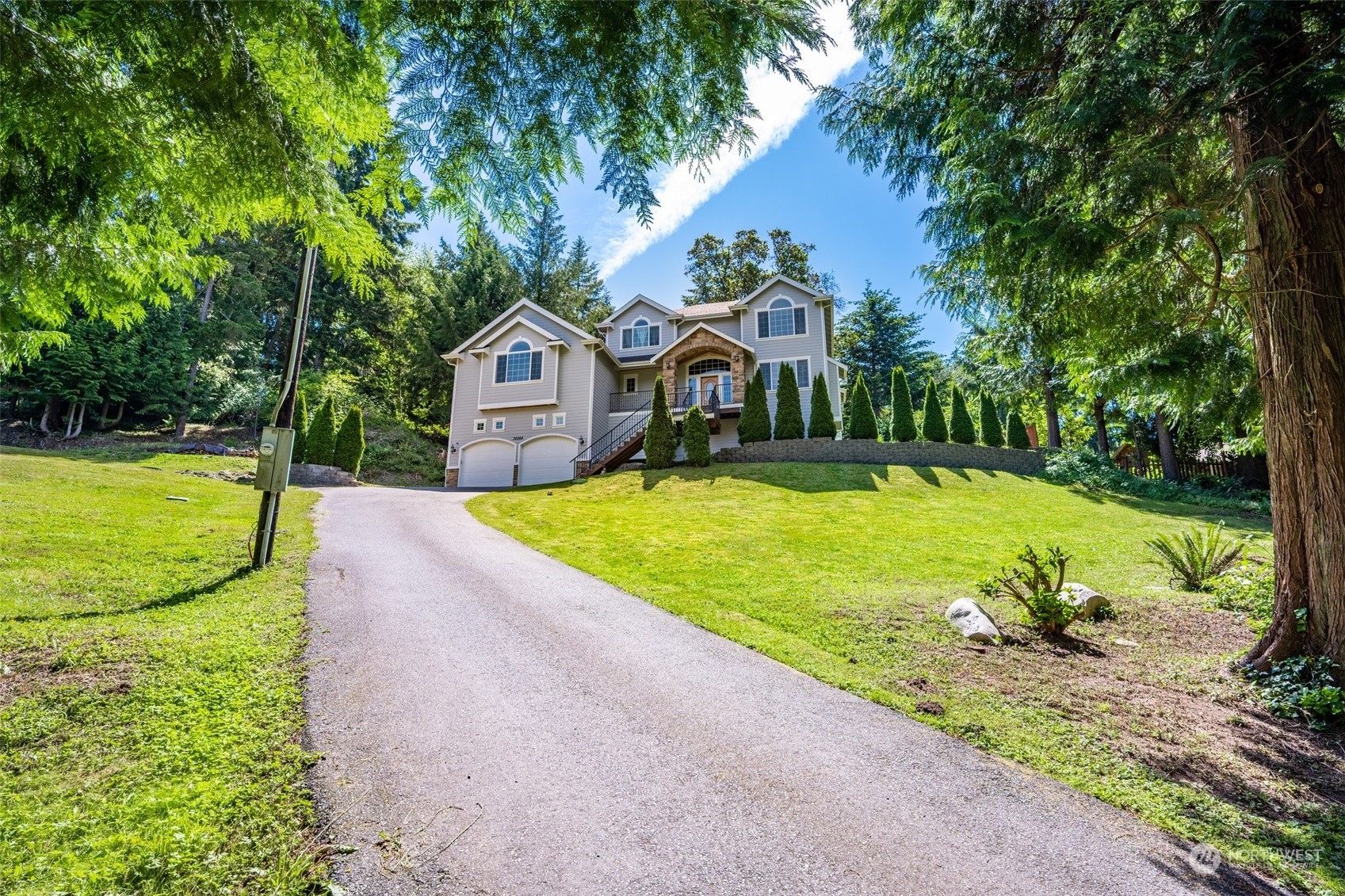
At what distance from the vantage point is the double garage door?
21.2m

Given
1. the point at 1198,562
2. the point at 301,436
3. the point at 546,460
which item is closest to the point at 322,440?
the point at 301,436

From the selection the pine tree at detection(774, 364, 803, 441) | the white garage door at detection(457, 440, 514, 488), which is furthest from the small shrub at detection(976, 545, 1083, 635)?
the white garage door at detection(457, 440, 514, 488)

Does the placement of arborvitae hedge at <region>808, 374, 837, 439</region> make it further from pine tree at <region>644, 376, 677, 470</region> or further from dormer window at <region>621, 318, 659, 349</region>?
dormer window at <region>621, 318, 659, 349</region>

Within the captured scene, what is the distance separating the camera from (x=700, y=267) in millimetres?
35062

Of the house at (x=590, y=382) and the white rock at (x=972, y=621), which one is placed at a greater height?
the house at (x=590, y=382)

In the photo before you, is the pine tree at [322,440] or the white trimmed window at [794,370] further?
the white trimmed window at [794,370]

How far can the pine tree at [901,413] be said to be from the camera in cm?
1867

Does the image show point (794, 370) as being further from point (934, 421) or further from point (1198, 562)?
point (1198, 562)

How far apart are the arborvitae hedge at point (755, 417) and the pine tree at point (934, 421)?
5696 mm

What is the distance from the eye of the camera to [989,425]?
65.1 feet

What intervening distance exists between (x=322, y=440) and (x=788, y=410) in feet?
54.7

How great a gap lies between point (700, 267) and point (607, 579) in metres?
30.9

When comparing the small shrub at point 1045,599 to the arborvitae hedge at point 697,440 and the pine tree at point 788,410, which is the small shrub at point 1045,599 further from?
the pine tree at point 788,410

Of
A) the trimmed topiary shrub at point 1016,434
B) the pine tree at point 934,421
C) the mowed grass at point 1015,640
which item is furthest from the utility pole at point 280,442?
the trimmed topiary shrub at point 1016,434
